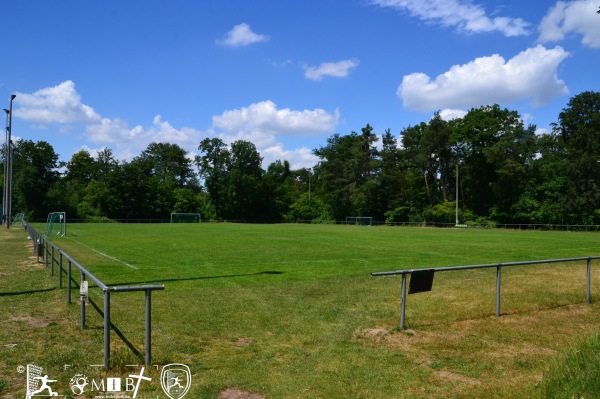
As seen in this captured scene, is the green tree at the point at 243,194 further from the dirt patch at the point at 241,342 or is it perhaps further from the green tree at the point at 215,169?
the dirt patch at the point at 241,342

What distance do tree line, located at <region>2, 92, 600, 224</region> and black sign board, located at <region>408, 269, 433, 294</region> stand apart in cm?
6656

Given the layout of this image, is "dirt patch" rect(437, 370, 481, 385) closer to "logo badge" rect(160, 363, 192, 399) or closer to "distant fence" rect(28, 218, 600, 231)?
"logo badge" rect(160, 363, 192, 399)

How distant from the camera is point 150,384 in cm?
565

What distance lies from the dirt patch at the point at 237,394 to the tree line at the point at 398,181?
230 ft

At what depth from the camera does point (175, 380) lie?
18.6 feet

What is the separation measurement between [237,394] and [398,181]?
8591cm

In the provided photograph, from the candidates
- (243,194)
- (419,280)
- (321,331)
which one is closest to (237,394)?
(321,331)

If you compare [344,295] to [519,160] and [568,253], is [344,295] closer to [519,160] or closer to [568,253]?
[568,253]

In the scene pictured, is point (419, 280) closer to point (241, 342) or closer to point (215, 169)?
point (241, 342)

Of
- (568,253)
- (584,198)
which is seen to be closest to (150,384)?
(568,253)

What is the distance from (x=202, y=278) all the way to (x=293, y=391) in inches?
376

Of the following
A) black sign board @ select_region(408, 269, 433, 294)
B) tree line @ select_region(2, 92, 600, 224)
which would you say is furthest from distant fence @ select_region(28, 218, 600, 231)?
black sign board @ select_region(408, 269, 433, 294)

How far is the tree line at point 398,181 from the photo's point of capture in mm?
72125

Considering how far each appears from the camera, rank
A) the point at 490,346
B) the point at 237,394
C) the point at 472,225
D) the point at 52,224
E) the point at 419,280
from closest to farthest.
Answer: the point at 237,394, the point at 490,346, the point at 419,280, the point at 52,224, the point at 472,225
